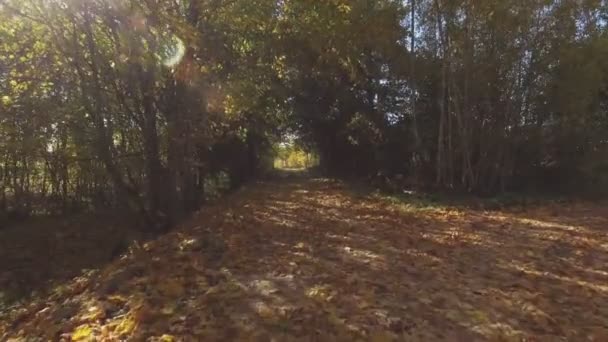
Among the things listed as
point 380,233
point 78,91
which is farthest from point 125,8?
point 380,233

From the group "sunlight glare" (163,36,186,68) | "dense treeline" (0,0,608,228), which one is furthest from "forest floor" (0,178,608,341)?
"sunlight glare" (163,36,186,68)

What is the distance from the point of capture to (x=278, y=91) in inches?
512

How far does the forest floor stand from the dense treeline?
2145 mm


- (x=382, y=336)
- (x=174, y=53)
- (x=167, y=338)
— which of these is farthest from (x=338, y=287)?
(x=174, y=53)

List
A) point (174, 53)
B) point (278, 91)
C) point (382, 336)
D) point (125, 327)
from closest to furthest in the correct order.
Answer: point (382, 336) → point (125, 327) → point (174, 53) → point (278, 91)

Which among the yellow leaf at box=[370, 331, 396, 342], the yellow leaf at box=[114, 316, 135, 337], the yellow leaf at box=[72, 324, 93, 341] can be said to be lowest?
the yellow leaf at box=[72, 324, 93, 341]

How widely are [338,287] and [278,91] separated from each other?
977cm

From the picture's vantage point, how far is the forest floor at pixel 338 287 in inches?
121

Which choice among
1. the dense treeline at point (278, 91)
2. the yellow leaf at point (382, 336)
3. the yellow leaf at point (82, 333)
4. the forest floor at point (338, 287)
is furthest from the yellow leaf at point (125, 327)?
the dense treeline at point (278, 91)

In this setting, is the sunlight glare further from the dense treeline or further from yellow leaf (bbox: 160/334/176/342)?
yellow leaf (bbox: 160/334/176/342)

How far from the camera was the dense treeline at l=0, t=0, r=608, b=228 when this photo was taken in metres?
6.76

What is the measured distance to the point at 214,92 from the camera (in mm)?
8000

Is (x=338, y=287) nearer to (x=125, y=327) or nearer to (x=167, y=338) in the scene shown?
(x=167, y=338)

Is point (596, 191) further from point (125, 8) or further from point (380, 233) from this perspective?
point (125, 8)
